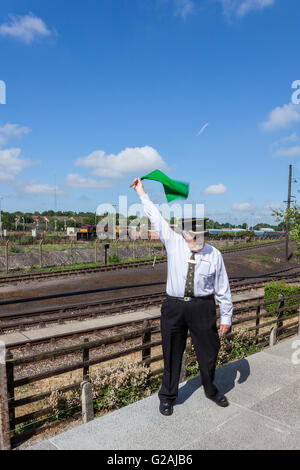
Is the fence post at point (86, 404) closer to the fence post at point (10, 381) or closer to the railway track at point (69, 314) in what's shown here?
the fence post at point (10, 381)

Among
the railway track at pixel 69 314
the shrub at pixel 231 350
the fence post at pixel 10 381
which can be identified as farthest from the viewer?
the railway track at pixel 69 314

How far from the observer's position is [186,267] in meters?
3.24

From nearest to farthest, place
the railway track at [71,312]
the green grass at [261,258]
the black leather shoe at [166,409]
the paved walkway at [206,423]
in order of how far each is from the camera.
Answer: the paved walkway at [206,423] → the black leather shoe at [166,409] → the railway track at [71,312] → the green grass at [261,258]

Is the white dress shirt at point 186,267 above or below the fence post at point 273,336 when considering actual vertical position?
above

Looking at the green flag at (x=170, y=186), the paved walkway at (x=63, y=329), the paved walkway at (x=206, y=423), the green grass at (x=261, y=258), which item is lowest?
the green grass at (x=261, y=258)

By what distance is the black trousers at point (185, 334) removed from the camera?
3246mm

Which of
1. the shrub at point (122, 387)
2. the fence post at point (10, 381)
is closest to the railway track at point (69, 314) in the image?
the shrub at point (122, 387)

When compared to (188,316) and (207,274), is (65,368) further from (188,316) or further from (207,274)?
(207,274)

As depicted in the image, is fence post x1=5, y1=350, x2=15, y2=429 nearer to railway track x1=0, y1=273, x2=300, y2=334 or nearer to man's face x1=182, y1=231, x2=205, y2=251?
man's face x1=182, y1=231, x2=205, y2=251

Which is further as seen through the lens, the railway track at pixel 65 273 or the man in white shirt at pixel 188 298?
the railway track at pixel 65 273

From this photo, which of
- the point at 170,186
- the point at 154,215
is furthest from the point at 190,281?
the point at 170,186

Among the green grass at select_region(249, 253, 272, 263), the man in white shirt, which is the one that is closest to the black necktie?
the man in white shirt

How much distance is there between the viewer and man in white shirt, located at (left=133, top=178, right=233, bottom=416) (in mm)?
3232

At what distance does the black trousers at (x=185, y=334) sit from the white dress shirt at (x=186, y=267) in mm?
105
